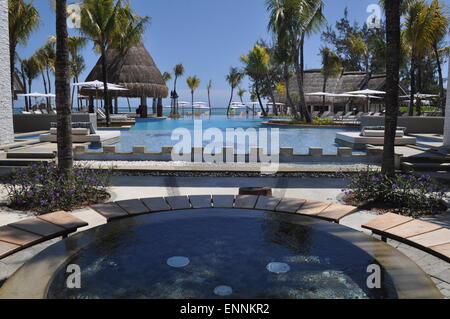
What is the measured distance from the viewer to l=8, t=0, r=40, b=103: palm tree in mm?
20188

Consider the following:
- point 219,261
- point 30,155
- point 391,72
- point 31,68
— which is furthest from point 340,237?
point 31,68

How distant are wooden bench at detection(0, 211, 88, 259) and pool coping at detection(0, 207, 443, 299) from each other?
10.1 inches

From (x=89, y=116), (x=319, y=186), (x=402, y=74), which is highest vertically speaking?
(x=402, y=74)

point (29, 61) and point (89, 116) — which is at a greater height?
point (29, 61)

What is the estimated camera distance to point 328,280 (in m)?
3.39

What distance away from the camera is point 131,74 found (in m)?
36.2

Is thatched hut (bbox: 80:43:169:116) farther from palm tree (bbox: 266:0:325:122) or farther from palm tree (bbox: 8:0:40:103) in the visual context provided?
palm tree (bbox: 266:0:325:122)

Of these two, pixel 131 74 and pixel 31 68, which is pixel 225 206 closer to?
pixel 131 74

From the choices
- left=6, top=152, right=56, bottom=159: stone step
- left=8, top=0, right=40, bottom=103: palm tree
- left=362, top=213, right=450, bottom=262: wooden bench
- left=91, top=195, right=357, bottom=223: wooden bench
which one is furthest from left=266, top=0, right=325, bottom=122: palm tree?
left=362, top=213, right=450, bottom=262: wooden bench

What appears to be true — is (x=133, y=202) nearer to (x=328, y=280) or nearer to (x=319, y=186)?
(x=328, y=280)
